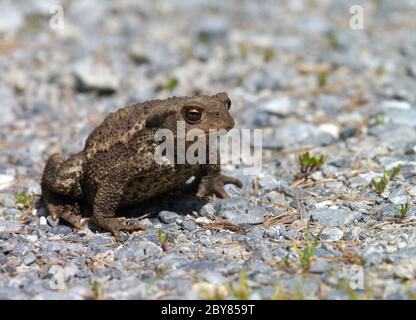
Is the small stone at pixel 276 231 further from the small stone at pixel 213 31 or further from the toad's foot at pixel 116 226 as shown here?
the small stone at pixel 213 31

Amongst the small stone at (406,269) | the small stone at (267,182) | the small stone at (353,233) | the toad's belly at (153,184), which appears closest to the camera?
the small stone at (406,269)

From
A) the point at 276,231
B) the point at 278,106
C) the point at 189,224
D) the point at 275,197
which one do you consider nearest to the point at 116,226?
the point at 189,224

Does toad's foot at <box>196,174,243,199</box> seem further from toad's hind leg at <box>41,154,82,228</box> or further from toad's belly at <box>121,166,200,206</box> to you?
toad's hind leg at <box>41,154,82,228</box>

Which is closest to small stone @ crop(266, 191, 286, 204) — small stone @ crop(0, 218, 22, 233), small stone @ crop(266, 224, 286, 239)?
small stone @ crop(266, 224, 286, 239)

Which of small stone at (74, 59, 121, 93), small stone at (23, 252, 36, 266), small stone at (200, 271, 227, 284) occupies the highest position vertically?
small stone at (74, 59, 121, 93)

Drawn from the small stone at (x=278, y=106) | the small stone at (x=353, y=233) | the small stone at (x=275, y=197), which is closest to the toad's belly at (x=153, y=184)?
the small stone at (x=275, y=197)

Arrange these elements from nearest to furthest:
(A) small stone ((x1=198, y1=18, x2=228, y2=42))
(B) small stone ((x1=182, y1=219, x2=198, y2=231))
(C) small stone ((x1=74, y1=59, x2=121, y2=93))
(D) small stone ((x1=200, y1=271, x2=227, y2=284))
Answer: (D) small stone ((x1=200, y1=271, x2=227, y2=284)), (B) small stone ((x1=182, y1=219, x2=198, y2=231)), (C) small stone ((x1=74, y1=59, x2=121, y2=93)), (A) small stone ((x1=198, y1=18, x2=228, y2=42))
